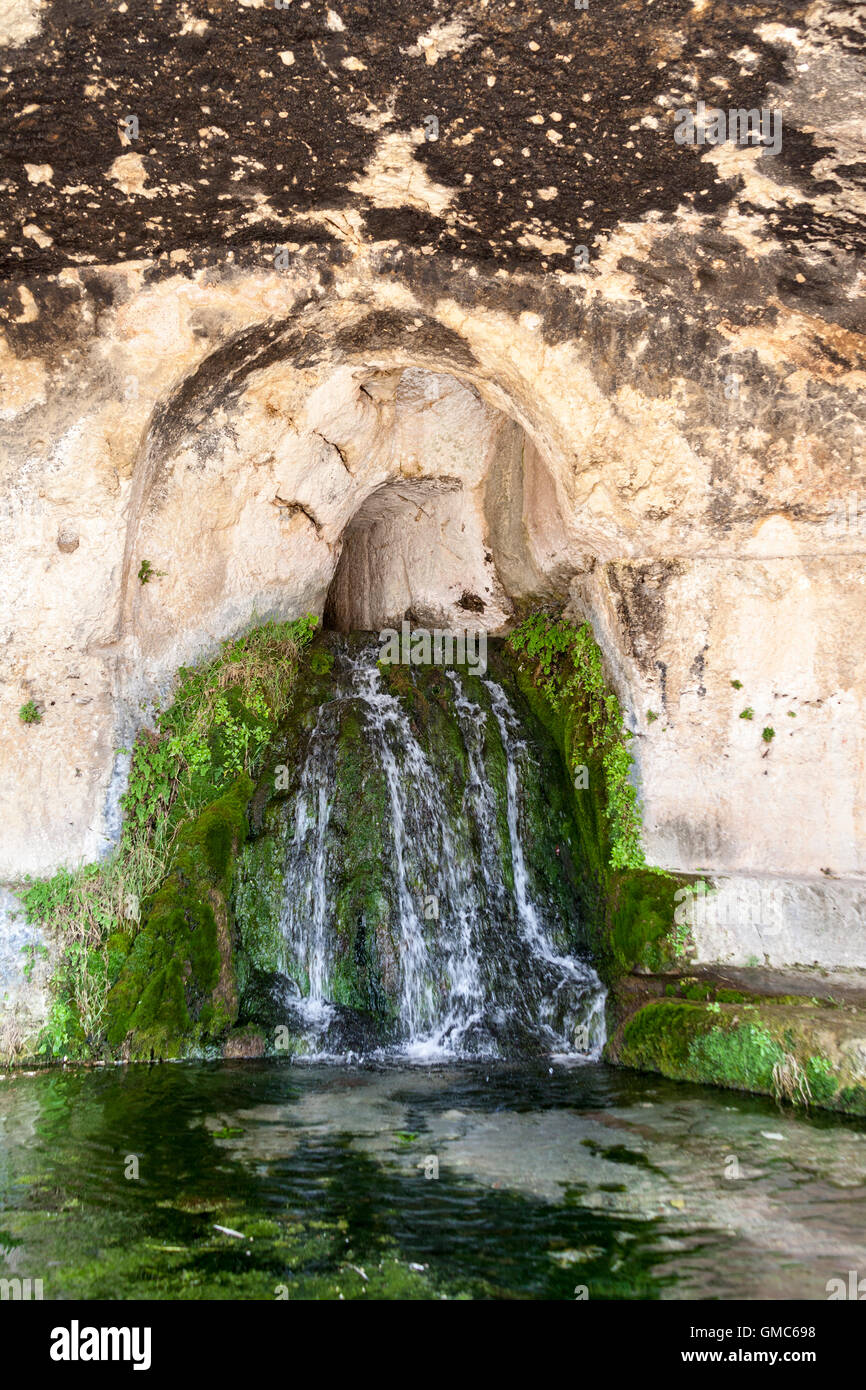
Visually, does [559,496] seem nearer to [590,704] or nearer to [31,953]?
[590,704]

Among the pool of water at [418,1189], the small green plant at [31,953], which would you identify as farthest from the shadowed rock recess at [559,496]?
the pool of water at [418,1189]

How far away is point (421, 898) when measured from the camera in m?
7.71

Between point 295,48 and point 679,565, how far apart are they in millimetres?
4111

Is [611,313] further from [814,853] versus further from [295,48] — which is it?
[814,853]

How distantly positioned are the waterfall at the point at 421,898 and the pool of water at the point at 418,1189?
35.4 inches

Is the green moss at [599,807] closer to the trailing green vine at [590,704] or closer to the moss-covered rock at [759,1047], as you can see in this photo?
the trailing green vine at [590,704]

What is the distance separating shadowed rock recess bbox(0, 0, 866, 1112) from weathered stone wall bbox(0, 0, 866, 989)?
0.08 ft

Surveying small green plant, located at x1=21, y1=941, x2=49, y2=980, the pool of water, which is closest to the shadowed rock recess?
small green plant, located at x1=21, y1=941, x2=49, y2=980

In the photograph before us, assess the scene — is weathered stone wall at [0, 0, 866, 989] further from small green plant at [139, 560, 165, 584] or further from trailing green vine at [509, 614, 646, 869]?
trailing green vine at [509, 614, 646, 869]

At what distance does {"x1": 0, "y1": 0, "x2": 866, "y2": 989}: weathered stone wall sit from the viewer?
509cm

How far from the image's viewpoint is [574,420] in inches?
284

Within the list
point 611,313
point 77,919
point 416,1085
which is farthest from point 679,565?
point 77,919

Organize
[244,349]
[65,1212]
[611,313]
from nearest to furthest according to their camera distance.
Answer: [65,1212] < [611,313] < [244,349]

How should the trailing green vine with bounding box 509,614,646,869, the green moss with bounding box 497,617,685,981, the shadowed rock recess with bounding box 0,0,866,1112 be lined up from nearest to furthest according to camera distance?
the shadowed rock recess with bounding box 0,0,866,1112, the green moss with bounding box 497,617,685,981, the trailing green vine with bounding box 509,614,646,869
